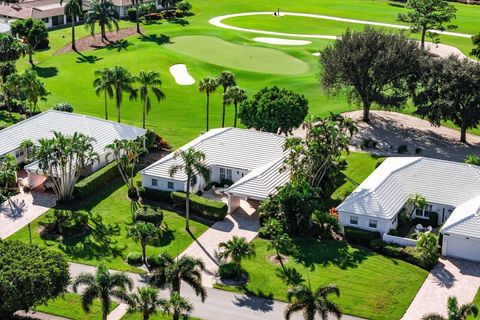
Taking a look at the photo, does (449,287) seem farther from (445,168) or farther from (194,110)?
(194,110)

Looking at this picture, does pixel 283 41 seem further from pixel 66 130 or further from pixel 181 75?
pixel 66 130

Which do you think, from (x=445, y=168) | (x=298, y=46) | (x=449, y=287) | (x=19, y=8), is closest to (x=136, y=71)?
(x=298, y=46)

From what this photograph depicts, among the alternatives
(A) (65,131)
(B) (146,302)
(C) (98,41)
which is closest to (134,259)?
(B) (146,302)

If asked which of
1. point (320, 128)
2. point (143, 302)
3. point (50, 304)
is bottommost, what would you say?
point (50, 304)

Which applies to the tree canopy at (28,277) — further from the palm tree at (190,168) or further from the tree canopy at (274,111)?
the tree canopy at (274,111)

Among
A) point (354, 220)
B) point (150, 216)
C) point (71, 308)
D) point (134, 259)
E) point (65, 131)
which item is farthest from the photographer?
point (65, 131)

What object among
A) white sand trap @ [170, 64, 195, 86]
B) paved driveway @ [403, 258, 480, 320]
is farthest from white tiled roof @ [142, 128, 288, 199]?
white sand trap @ [170, 64, 195, 86]

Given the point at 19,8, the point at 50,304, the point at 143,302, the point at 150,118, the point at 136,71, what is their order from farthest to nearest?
1. the point at 19,8
2. the point at 136,71
3. the point at 150,118
4. the point at 50,304
5. the point at 143,302
